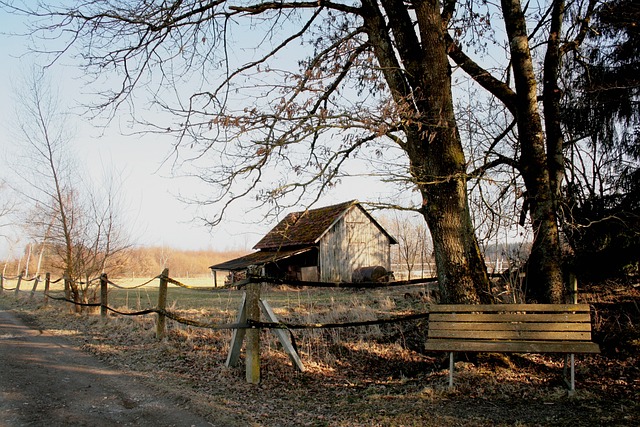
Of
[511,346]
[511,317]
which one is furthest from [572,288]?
[511,346]

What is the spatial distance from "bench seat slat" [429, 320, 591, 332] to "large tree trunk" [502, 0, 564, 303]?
3.87ft

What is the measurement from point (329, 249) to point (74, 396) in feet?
79.5

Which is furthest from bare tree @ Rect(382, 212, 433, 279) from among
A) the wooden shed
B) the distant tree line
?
the distant tree line

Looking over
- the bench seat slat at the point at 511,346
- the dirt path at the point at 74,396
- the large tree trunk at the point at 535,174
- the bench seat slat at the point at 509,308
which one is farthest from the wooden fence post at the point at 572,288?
the dirt path at the point at 74,396

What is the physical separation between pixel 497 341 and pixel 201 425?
348 centimetres

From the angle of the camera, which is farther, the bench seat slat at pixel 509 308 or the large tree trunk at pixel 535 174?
the large tree trunk at pixel 535 174

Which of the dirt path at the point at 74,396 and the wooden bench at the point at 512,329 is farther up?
the wooden bench at the point at 512,329

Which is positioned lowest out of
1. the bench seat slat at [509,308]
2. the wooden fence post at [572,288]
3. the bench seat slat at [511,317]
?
the bench seat slat at [511,317]

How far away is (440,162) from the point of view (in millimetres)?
6484

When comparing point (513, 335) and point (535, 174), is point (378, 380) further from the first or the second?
point (535, 174)

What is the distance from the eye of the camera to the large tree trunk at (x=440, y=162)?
645 cm

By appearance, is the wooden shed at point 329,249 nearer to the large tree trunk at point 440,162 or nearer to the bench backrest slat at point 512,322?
the large tree trunk at point 440,162

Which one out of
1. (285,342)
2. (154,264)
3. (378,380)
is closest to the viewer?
(378,380)

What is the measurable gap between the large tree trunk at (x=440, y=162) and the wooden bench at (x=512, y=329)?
46cm
